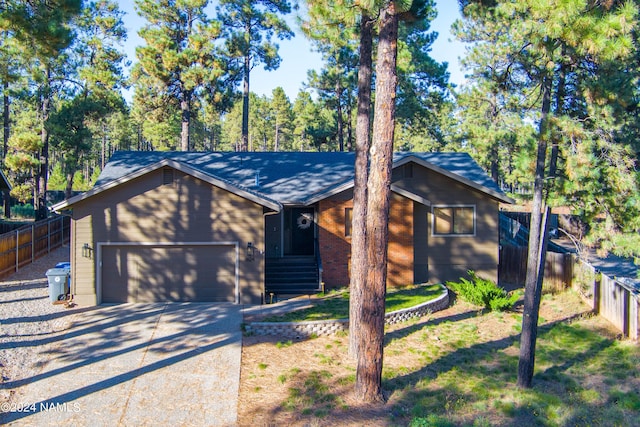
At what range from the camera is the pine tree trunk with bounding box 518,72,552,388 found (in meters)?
9.68

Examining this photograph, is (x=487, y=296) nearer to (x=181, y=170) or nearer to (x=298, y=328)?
(x=298, y=328)

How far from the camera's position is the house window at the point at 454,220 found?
17.7m

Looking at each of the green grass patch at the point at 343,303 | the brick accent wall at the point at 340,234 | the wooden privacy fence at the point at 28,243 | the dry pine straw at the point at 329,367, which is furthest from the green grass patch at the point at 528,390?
the wooden privacy fence at the point at 28,243

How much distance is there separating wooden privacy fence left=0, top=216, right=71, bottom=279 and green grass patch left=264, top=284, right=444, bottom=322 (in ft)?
35.0

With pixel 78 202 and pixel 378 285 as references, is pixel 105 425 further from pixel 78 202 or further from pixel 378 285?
pixel 78 202

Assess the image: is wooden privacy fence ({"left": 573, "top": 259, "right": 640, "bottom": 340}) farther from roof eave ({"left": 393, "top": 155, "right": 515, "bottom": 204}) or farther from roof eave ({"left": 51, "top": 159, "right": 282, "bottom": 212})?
roof eave ({"left": 51, "top": 159, "right": 282, "bottom": 212})

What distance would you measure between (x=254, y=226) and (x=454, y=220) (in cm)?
747

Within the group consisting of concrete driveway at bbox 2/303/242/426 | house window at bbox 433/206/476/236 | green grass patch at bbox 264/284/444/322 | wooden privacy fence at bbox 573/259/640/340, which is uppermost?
house window at bbox 433/206/476/236

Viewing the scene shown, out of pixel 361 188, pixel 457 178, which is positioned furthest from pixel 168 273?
pixel 457 178

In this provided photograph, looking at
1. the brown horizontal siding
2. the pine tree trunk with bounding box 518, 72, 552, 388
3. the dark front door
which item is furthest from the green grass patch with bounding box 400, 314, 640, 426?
the dark front door

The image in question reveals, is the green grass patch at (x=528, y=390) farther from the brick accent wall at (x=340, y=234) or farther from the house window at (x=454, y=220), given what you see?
the house window at (x=454, y=220)

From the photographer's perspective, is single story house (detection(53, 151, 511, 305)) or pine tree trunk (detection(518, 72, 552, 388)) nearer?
pine tree trunk (detection(518, 72, 552, 388))

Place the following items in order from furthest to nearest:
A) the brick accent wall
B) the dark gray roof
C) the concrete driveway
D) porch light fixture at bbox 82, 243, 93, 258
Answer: the dark gray roof < the brick accent wall < porch light fixture at bbox 82, 243, 93, 258 < the concrete driveway

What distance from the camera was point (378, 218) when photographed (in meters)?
9.16
